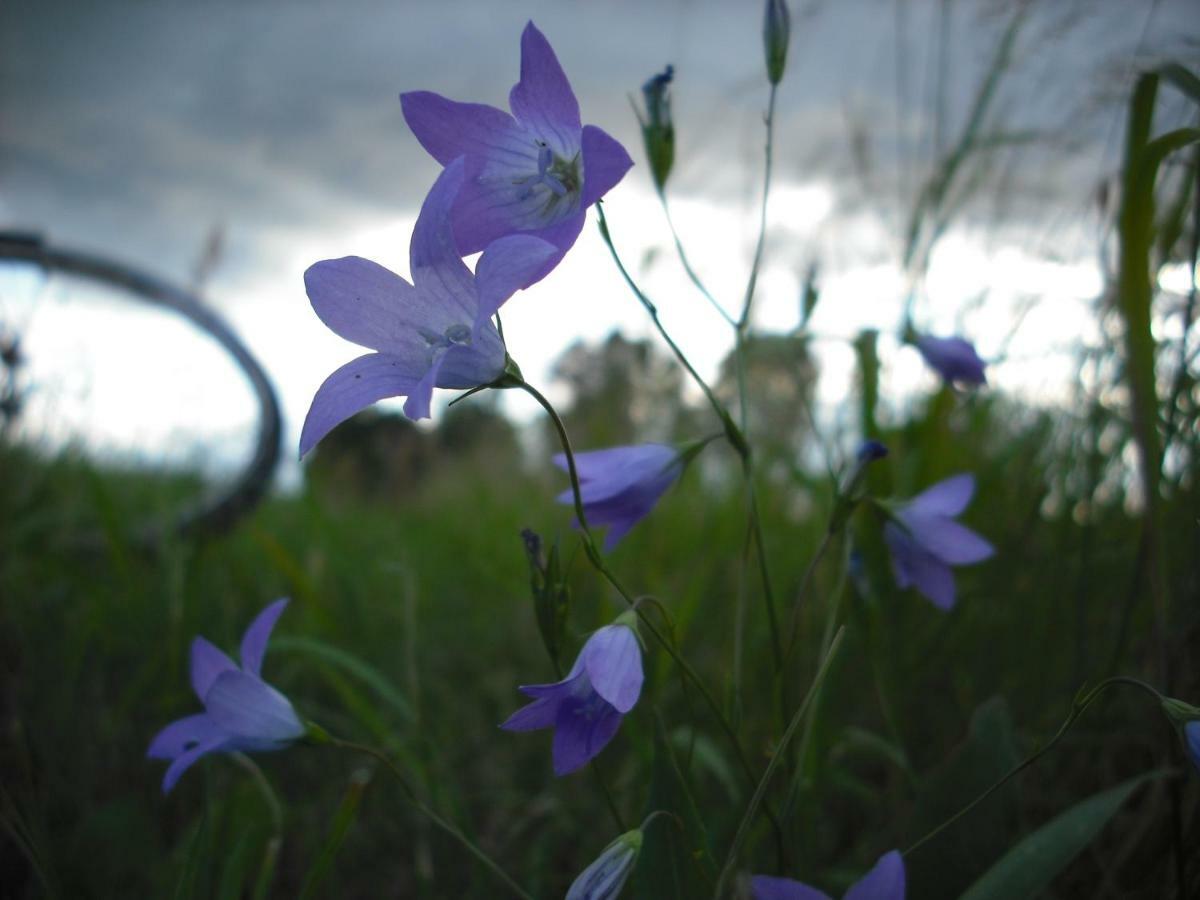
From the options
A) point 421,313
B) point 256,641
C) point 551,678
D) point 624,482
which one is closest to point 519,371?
point 421,313

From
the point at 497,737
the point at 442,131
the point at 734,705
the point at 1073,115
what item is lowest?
the point at 497,737

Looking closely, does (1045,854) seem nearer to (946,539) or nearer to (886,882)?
(886,882)

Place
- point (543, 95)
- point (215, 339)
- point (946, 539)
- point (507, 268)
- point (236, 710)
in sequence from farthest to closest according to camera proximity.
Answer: point (215, 339) < point (946, 539) < point (236, 710) < point (543, 95) < point (507, 268)

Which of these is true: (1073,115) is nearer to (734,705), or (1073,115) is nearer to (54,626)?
(734,705)

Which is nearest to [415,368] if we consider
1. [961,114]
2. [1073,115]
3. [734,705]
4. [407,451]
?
[734,705]

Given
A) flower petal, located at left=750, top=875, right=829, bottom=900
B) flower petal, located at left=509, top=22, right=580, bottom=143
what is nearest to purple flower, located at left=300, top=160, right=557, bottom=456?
flower petal, located at left=509, top=22, right=580, bottom=143

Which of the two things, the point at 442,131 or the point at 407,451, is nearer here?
the point at 442,131
